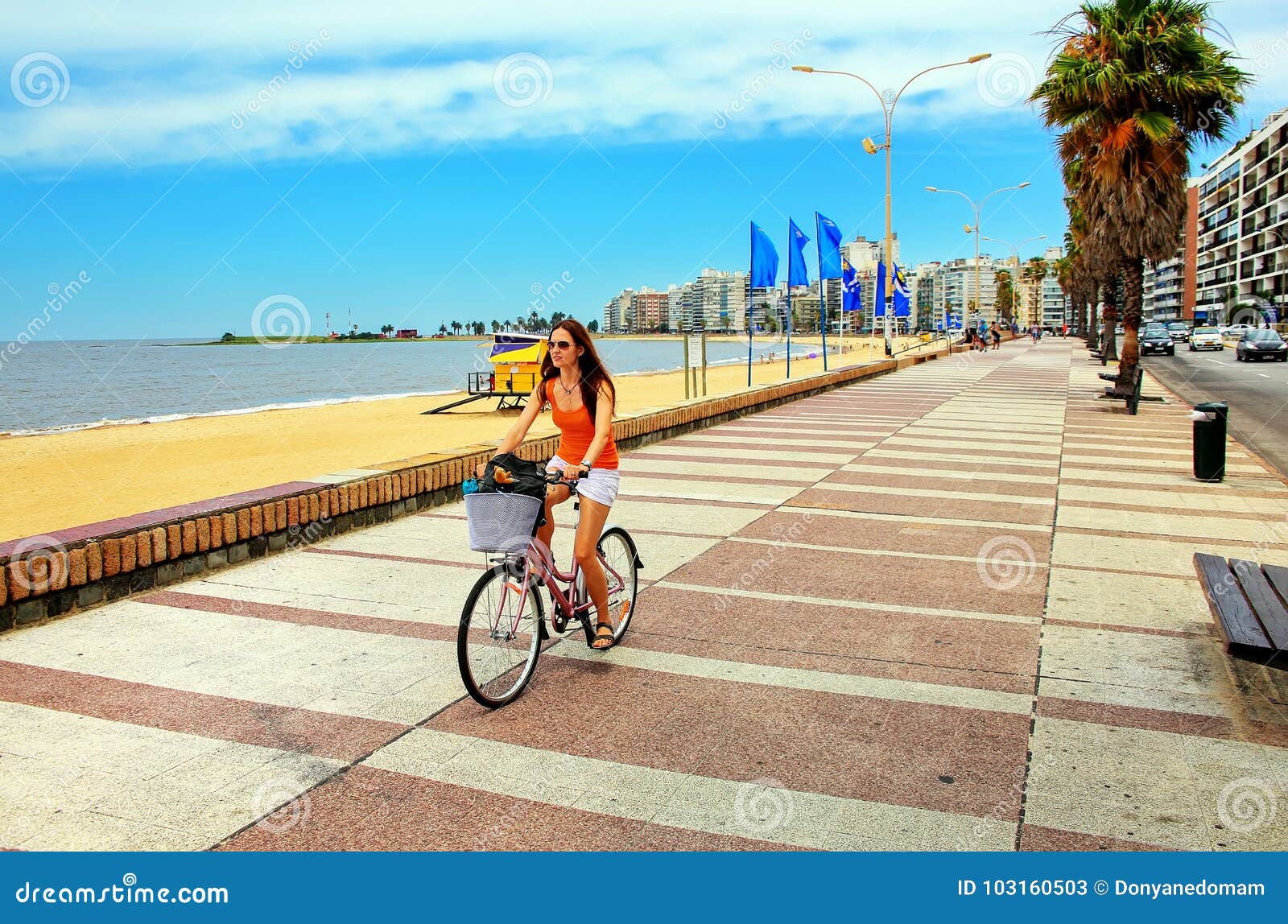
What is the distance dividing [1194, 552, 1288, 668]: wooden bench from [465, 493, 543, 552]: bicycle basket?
297cm

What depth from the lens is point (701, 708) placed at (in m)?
4.32

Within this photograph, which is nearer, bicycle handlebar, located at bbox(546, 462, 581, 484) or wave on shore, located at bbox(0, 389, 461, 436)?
bicycle handlebar, located at bbox(546, 462, 581, 484)

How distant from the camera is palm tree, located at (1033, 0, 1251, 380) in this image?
1839 centimetres

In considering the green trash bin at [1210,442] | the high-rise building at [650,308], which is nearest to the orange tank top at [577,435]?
the green trash bin at [1210,442]

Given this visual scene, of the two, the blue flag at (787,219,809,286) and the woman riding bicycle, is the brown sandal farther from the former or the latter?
the blue flag at (787,219,809,286)

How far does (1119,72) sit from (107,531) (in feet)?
63.3

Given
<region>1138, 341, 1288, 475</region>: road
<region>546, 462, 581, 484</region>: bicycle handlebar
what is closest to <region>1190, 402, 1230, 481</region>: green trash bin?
<region>1138, 341, 1288, 475</region>: road

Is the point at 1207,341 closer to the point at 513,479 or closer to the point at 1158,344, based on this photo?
the point at 1158,344

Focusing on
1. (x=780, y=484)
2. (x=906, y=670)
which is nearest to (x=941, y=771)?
(x=906, y=670)

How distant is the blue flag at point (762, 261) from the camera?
21.5 metres

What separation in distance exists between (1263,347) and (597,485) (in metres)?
39.8

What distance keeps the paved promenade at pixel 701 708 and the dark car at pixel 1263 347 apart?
34.3 metres

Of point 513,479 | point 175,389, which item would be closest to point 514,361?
point 513,479

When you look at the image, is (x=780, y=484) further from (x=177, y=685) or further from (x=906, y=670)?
(x=177, y=685)
